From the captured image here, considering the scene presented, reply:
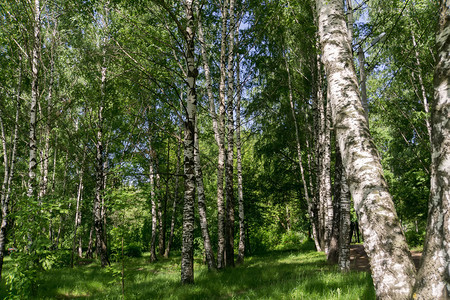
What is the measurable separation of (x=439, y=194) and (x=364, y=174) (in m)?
0.63

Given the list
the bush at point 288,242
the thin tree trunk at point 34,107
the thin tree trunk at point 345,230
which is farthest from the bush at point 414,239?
the thin tree trunk at point 34,107

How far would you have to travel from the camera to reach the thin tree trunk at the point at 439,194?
146cm

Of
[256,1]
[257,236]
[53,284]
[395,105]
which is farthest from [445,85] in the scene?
[257,236]

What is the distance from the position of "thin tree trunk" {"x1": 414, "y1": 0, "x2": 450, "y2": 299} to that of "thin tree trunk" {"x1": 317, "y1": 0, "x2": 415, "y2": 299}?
1.00 feet

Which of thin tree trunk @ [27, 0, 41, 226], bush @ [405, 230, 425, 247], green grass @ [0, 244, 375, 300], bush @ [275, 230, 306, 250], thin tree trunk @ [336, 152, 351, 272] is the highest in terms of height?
thin tree trunk @ [27, 0, 41, 226]

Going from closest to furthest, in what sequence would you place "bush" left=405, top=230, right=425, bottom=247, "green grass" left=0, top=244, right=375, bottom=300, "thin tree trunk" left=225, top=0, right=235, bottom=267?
1. "green grass" left=0, top=244, right=375, bottom=300
2. "thin tree trunk" left=225, top=0, right=235, bottom=267
3. "bush" left=405, top=230, right=425, bottom=247

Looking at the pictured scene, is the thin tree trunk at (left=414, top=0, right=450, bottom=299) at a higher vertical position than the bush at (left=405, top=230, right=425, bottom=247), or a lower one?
higher

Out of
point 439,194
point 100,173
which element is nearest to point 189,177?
point 439,194

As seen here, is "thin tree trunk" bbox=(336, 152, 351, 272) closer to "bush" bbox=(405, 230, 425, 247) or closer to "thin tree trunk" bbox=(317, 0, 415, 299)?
"thin tree trunk" bbox=(317, 0, 415, 299)

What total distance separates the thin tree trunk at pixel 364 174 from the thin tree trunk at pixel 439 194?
303 mm

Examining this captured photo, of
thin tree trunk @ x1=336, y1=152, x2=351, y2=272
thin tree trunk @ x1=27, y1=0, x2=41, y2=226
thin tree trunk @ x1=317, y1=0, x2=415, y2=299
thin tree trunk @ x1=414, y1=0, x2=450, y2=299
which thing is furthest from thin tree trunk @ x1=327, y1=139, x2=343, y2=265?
thin tree trunk @ x1=27, y1=0, x2=41, y2=226

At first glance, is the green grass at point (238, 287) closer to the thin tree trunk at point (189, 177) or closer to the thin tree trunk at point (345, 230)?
the thin tree trunk at point (345, 230)

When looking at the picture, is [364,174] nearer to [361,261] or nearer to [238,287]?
[238,287]

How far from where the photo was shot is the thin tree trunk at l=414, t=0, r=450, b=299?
1.46 meters
